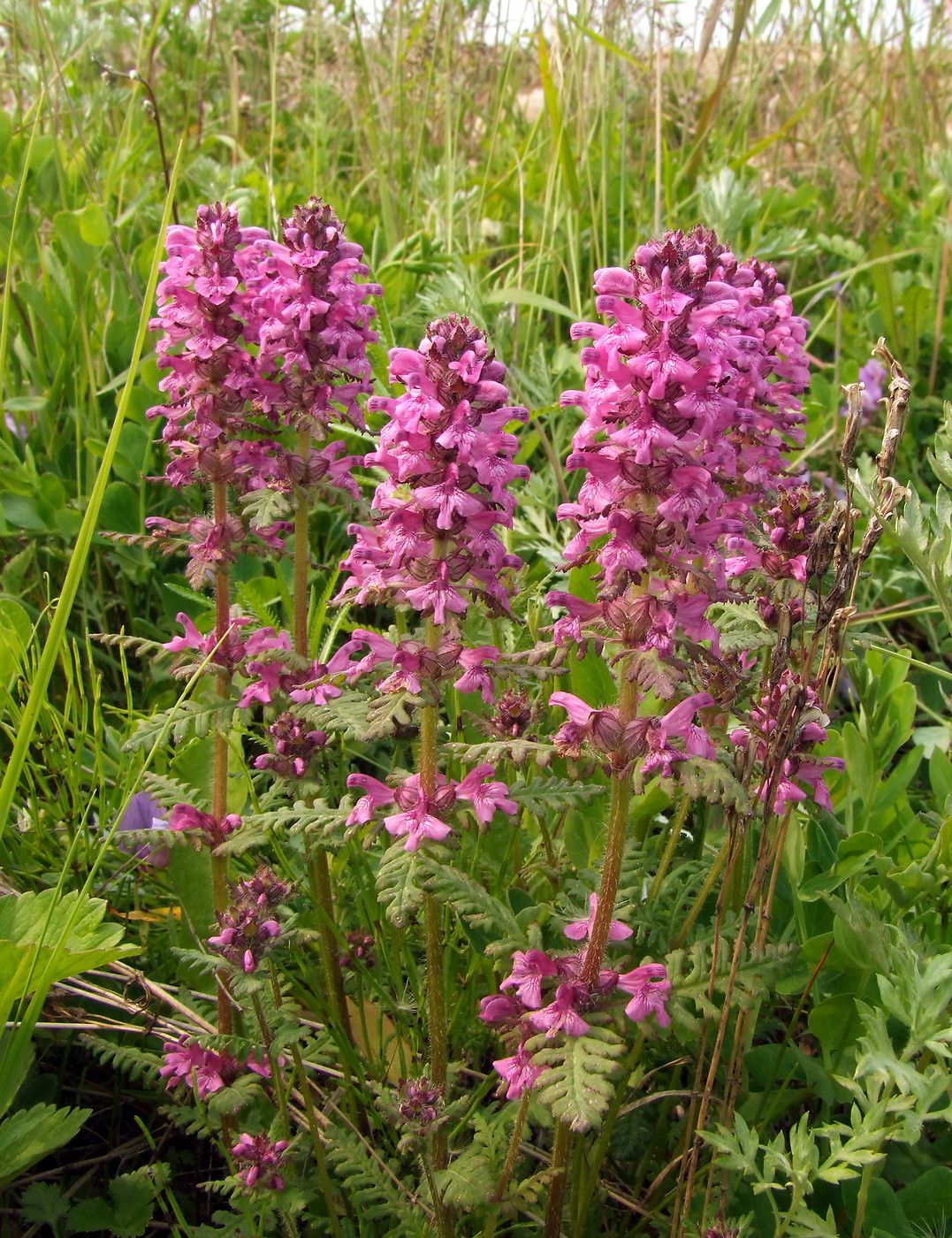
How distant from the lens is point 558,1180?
5.12 feet

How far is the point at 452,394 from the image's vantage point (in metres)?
1.56

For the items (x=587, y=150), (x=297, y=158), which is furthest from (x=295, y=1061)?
(x=297, y=158)

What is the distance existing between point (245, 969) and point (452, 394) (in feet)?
3.22

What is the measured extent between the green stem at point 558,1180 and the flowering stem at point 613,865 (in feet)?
0.78

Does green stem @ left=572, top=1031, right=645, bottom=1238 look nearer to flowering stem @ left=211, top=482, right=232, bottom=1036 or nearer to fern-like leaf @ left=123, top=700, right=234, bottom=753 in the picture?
flowering stem @ left=211, top=482, right=232, bottom=1036

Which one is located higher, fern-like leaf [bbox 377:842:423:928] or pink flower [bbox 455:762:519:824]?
pink flower [bbox 455:762:519:824]

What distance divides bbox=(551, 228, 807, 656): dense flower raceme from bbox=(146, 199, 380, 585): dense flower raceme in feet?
1.92

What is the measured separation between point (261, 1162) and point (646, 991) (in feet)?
2.37

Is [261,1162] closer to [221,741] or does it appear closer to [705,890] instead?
[221,741]

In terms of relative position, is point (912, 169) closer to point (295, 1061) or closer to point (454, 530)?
point (454, 530)

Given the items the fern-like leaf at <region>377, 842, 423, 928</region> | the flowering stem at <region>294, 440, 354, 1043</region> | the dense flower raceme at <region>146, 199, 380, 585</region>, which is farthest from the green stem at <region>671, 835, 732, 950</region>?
the dense flower raceme at <region>146, 199, 380, 585</region>

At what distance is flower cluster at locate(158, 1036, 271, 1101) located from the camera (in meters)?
1.82

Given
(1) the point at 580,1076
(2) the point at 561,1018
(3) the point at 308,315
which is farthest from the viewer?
(3) the point at 308,315

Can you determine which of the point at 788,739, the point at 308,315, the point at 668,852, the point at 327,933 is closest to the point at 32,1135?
the point at 327,933
